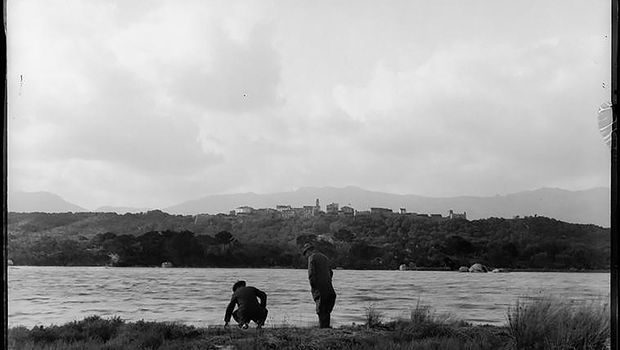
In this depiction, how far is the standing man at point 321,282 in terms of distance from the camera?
2.73 metres

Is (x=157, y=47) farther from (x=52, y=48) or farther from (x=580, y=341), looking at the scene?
(x=580, y=341)

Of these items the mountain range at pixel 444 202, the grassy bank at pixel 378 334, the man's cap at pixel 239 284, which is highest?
the mountain range at pixel 444 202

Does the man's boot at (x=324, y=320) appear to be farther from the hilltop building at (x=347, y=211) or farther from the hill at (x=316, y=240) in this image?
the hilltop building at (x=347, y=211)

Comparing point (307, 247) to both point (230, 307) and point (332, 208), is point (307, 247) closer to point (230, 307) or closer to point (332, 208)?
point (332, 208)

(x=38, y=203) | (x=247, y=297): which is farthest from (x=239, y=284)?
(x=38, y=203)

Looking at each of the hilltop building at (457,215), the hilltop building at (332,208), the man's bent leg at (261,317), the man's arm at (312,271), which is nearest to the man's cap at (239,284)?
the man's bent leg at (261,317)

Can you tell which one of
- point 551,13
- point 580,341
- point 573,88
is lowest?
point 580,341

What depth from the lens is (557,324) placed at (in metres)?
2.78

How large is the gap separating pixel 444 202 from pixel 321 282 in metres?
0.55

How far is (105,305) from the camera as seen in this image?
106 inches

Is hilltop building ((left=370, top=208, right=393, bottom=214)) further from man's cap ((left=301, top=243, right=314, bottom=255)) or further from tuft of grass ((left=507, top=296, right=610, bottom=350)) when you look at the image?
tuft of grass ((left=507, top=296, right=610, bottom=350))

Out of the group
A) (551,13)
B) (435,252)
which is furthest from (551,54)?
(435,252)

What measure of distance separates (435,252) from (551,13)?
98 centimetres

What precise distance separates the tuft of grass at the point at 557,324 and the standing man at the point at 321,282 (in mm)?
687
